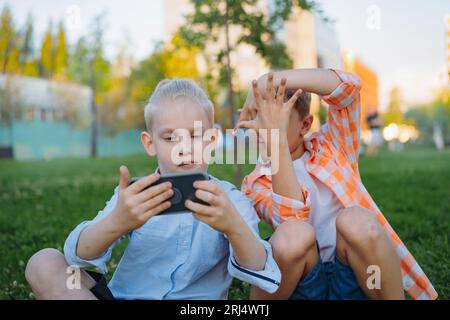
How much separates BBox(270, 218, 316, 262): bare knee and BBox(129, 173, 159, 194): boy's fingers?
0.54m

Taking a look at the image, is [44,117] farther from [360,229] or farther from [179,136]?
[360,229]

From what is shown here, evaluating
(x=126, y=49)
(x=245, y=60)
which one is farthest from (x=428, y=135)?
(x=126, y=49)

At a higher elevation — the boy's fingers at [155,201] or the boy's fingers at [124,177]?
the boy's fingers at [124,177]

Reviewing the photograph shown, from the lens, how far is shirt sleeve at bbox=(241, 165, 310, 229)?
1998mm

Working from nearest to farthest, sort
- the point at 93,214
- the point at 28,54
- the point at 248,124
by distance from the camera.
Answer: the point at 248,124
the point at 93,214
the point at 28,54

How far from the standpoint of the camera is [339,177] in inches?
86.2

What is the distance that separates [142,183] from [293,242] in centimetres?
60

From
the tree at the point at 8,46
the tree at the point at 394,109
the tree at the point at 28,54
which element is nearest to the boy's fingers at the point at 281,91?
the tree at the point at 8,46

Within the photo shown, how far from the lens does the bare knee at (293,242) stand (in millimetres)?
1834

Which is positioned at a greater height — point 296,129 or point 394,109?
point 296,129

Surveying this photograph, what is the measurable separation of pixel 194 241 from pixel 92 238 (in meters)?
0.42

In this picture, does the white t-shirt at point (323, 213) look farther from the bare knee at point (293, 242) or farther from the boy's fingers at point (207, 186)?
the boy's fingers at point (207, 186)

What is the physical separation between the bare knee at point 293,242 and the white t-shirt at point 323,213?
0.32m

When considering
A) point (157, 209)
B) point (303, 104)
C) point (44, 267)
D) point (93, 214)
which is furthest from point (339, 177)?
point (93, 214)
